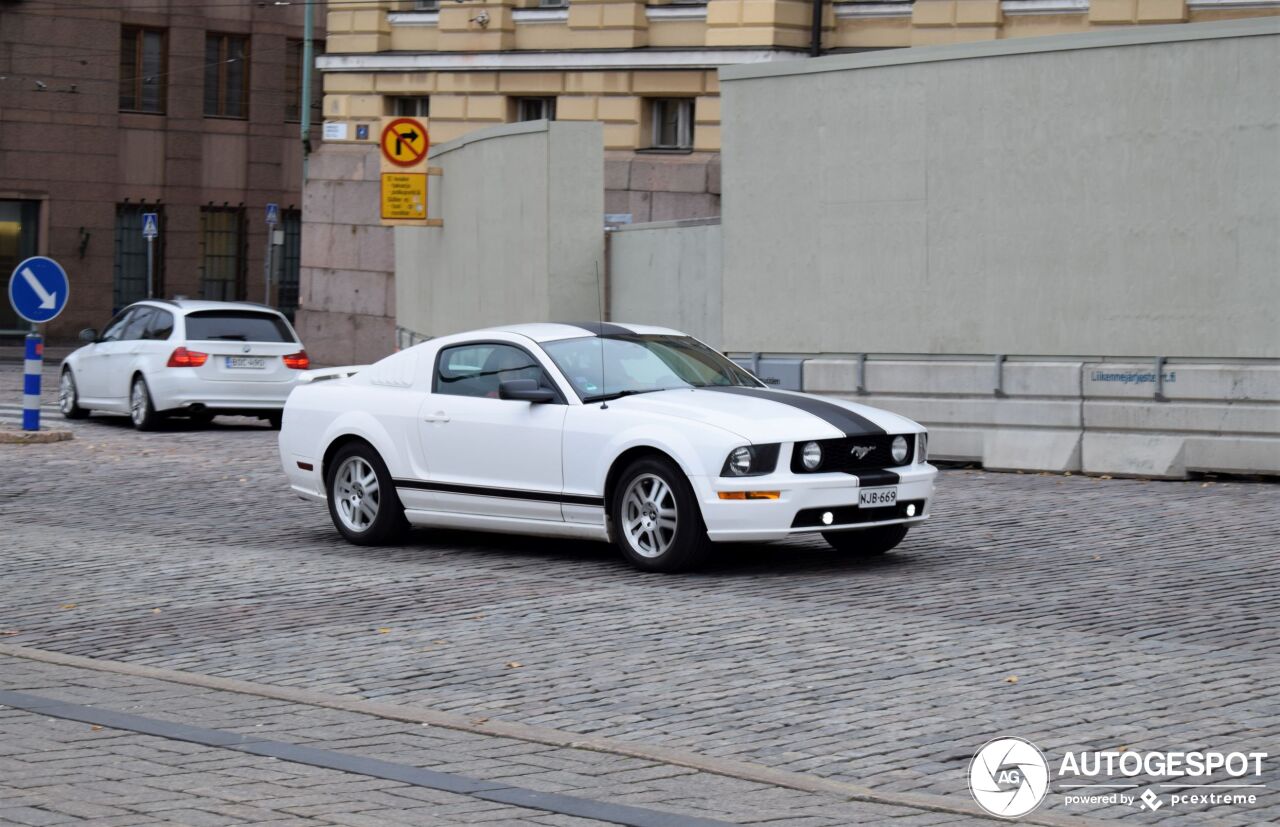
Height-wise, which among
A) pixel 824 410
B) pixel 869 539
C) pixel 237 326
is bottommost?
pixel 869 539

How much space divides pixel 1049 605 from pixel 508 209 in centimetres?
1499

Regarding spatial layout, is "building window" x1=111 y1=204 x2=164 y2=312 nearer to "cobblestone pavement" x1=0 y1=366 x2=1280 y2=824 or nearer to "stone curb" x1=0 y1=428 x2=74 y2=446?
"stone curb" x1=0 y1=428 x2=74 y2=446

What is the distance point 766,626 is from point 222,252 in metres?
44.6

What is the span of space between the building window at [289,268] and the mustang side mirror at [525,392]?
140 ft

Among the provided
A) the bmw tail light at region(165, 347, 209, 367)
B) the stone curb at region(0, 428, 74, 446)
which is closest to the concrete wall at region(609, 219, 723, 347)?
the bmw tail light at region(165, 347, 209, 367)

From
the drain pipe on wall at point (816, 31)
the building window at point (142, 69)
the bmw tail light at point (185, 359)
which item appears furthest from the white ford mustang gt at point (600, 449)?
the building window at point (142, 69)

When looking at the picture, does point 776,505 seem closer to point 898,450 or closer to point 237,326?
point 898,450

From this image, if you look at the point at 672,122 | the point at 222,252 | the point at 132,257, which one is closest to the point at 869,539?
the point at 672,122

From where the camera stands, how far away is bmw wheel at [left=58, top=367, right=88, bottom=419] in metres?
25.0

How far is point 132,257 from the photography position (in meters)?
50.1

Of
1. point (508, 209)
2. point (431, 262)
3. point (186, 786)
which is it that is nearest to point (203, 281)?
point (431, 262)

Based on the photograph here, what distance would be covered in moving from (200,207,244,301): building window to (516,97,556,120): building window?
1854 cm

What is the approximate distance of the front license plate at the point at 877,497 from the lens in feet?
36.4

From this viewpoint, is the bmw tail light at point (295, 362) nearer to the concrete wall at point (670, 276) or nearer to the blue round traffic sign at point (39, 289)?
the blue round traffic sign at point (39, 289)
